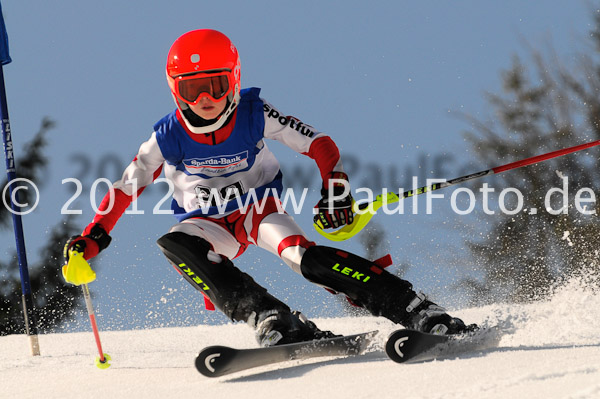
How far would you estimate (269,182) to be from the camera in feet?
14.6

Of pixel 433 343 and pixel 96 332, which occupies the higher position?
pixel 96 332

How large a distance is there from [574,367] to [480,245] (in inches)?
435

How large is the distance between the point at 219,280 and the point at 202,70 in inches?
48.5

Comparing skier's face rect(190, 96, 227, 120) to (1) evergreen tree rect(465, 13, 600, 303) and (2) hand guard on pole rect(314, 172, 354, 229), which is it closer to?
(2) hand guard on pole rect(314, 172, 354, 229)

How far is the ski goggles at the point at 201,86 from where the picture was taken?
4.08 meters

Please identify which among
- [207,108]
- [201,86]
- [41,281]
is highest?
[201,86]

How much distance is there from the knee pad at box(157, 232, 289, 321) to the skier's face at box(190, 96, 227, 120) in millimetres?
722

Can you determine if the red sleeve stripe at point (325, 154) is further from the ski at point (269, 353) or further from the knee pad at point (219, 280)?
the ski at point (269, 353)

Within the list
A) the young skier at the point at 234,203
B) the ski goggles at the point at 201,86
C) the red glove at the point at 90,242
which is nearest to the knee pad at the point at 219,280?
the young skier at the point at 234,203

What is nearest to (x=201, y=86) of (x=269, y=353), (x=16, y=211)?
(x=269, y=353)

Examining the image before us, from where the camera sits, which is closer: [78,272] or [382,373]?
[382,373]

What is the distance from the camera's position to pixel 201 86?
→ 13.4ft

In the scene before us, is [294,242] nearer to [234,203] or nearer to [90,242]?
[234,203]

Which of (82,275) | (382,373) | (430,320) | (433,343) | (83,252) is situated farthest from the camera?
(83,252)
